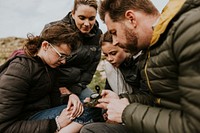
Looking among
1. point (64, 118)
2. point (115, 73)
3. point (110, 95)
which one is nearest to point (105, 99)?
point (110, 95)

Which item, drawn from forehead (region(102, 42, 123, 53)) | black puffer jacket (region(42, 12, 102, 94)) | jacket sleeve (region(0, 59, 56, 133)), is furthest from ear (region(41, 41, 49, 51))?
black puffer jacket (region(42, 12, 102, 94))

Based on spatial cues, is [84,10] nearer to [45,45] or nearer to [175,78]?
[45,45]

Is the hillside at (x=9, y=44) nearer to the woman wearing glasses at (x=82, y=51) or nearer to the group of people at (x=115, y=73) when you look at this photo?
the woman wearing glasses at (x=82, y=51)

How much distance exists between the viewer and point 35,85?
144 inches

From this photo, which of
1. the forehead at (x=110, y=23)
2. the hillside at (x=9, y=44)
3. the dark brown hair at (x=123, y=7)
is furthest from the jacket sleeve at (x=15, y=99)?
the hillside at (x=9, y=44)

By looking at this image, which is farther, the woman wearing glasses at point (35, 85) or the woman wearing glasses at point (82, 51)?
the woman wearing glasses at point (82, 51)

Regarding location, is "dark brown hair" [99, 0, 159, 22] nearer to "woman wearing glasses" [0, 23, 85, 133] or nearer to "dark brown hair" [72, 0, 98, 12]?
"woman wearing glasses" [0, 23, 85, 133]

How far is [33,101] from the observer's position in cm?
383

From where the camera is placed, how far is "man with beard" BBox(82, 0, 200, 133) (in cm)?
203

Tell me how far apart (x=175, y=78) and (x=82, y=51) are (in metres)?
3.16

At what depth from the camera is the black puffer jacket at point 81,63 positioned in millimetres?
5109

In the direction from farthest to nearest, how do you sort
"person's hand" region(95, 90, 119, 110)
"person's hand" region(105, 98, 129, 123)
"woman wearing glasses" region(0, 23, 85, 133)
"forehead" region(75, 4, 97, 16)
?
"forehead" region(75, 4, 97, 16) → "woman wearing glasses" region(0, 23, 85, 133) → "person's hand" region(95, 90, 119, 110) → "person's hand" region(105, 98, 129, 123)

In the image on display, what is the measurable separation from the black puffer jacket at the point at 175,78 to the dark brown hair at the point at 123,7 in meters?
0.46

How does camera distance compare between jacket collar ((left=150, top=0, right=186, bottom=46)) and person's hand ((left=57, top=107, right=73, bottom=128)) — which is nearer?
jacket collar ((left=150, top=0, right=186, bottom=46))
